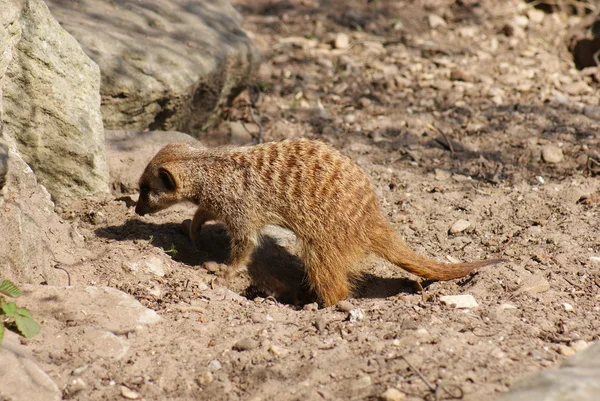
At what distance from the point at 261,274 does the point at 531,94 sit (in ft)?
12.7

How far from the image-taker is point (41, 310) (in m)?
3.43

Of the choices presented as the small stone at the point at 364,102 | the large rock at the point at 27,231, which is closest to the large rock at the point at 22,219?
the large rock at the point at 27,231

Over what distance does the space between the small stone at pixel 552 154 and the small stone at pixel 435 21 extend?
2968 millimetres

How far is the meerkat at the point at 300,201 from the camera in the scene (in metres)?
4.32

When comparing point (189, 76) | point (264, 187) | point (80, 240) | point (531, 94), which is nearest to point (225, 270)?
point (264, 187)

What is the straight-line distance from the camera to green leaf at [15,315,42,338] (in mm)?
3148

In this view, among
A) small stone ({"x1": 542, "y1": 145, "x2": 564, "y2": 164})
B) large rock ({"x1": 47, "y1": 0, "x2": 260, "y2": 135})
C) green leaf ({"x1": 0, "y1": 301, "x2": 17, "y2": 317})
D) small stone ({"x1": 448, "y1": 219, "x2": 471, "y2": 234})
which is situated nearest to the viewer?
green leaf ({"x1": 0, "y1": 301, "x2": 17, "y2": 317})

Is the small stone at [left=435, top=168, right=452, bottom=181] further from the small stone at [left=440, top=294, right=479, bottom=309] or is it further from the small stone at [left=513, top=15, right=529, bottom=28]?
the small stone at [left=513, top=15, right=529, bottom=28]

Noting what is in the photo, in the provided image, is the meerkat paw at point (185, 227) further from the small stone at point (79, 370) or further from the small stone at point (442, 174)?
the small stone at point (442, 174)

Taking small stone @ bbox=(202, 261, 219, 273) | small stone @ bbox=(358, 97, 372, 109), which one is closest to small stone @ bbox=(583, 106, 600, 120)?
small stone @ bbox=(358, 97, 372, 109)

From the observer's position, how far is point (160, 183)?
15.5 ft

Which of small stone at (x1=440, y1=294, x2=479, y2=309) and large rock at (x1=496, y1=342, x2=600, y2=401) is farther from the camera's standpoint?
Answer: small stone at (x1=440, y1=294, x2=479, y2=309)

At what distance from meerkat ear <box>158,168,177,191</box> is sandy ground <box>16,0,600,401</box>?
1.21 feet

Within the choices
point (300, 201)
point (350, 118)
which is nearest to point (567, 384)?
point (300, 201)
